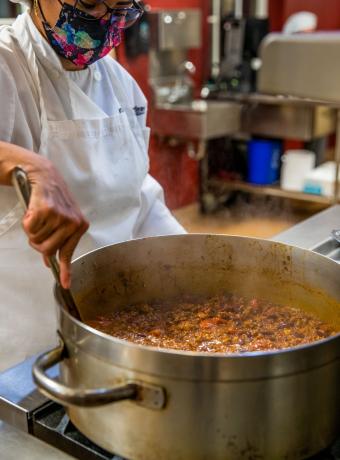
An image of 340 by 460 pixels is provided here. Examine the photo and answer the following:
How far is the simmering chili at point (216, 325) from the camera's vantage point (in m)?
1.16

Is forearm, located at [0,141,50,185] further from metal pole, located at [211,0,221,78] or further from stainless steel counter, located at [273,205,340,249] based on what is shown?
metal pole, located at [211,0,221,78]

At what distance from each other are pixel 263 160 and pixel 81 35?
159 inches

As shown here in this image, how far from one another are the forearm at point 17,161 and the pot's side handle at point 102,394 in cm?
32

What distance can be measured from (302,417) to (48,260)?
0.42m

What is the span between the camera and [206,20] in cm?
562

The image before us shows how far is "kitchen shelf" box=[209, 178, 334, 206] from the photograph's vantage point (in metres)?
5.03

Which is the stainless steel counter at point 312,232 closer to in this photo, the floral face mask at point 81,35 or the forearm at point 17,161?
the floral face mask at point 81,35

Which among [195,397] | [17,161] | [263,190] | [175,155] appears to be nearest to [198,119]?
[175,155]

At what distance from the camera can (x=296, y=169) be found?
517 centimetres

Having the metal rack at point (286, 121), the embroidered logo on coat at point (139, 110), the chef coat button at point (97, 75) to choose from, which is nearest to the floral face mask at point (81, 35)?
the chef coat button at point (97, 75)

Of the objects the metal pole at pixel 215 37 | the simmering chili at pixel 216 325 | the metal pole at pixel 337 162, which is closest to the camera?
the simmering chili at pixel 216 325

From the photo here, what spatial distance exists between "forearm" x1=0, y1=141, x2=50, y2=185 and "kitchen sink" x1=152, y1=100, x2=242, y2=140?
3.85 metres

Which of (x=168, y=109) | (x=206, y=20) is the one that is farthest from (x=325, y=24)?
(x=168, y=109)

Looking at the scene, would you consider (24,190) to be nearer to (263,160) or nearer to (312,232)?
(312,232)
